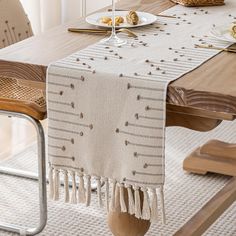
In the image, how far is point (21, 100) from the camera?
240 cm

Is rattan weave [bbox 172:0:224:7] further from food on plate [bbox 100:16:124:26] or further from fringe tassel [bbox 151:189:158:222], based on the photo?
fringe tassel [bbox 151:189:158:222]

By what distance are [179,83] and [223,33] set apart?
0.45 m

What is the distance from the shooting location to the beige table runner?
5.62 ft

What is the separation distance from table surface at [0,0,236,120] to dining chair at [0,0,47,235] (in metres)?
0.21

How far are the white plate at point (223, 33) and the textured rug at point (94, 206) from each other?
2.41 ft

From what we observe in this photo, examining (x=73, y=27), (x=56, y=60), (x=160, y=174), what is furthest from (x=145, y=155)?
(x=73, y=27)

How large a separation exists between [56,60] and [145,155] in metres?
0.33

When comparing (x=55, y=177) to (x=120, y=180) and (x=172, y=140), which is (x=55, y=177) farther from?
(x=172, y=140)

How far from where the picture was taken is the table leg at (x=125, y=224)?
2.12m

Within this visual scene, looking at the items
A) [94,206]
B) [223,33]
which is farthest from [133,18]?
[94,206]

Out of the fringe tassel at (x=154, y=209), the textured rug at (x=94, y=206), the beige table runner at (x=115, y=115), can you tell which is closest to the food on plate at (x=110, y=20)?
the beige table runner at (x=115, y=115)

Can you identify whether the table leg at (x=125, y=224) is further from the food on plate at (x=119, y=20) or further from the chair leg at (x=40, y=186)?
the food on plate at (x=119, y=20)

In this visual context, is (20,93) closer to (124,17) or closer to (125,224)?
(124,17)

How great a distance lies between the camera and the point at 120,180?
1.81m
